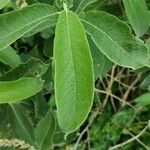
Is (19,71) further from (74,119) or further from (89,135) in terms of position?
(89,135)

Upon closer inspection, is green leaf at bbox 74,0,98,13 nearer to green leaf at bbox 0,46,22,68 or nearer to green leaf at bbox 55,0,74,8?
green leaf at bbox 55,0,74,8

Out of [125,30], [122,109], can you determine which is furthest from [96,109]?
[125,30]

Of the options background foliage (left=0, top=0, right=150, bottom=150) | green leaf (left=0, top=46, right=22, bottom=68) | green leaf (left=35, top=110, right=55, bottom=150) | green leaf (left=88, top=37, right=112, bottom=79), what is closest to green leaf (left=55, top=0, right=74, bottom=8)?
background foliage (left=0, top=0, right=150, bottom=150)

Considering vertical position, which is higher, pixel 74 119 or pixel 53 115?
pixel 74 119

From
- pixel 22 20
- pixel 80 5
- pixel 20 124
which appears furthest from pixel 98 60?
pixel 20 124

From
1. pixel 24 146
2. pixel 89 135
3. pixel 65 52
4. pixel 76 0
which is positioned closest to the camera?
pixel 65 52

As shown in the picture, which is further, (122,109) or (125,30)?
(122,109)
